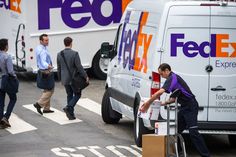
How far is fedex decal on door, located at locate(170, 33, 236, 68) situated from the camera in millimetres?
13828

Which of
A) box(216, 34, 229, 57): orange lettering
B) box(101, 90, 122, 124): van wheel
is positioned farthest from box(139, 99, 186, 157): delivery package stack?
box(101, 90, 122, 124): van wheel

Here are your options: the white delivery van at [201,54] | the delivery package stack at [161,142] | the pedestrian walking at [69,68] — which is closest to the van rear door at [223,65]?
the white delivery van at [201,54]

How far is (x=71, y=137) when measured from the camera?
15602mm

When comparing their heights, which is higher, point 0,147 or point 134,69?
point 134,69

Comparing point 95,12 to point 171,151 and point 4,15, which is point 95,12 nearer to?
point 4,15

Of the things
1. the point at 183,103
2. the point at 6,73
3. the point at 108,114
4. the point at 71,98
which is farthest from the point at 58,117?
the point at 183,103

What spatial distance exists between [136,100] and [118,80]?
1460 millimetres

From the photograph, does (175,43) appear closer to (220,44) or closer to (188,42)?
(188,42)

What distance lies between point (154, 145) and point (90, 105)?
23.7 feet

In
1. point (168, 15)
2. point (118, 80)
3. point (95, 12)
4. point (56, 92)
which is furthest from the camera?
point (95, 12)

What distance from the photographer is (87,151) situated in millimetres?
14227

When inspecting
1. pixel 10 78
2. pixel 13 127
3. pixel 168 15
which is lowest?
pixel 13 127

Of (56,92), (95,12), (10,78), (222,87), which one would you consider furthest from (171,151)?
(95,12)

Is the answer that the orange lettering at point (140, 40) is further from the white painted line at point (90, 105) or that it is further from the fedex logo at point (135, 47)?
the white painted line at point (90, 105)
